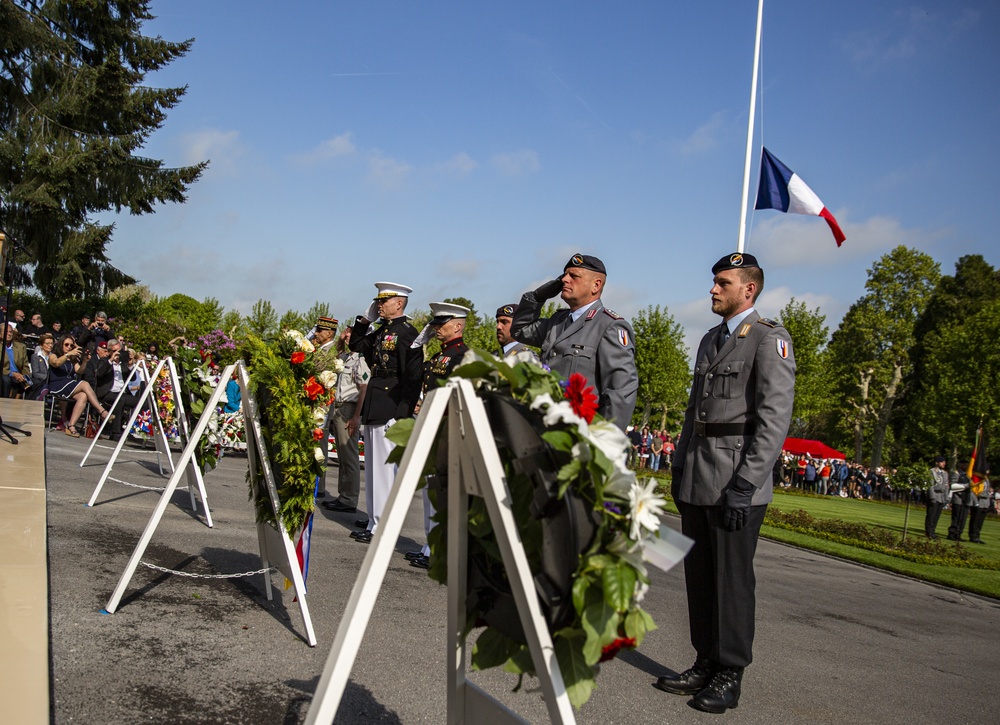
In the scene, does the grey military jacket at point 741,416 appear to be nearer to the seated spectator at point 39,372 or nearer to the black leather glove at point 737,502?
the black leather glove at point 737,502

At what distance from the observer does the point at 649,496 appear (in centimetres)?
229

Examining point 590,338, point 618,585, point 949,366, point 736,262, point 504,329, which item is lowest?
point 618,585

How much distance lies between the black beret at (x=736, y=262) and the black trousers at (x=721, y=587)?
1431mm

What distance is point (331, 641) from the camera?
4.66 metres

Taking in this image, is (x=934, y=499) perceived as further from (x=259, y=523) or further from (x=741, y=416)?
(x=259, y=523)

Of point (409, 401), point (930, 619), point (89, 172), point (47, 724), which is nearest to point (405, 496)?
point (47, 724)

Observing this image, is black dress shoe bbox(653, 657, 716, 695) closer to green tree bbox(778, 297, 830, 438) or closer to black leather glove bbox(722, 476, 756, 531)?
black leather glove bbox(722, 476, 756, 531)

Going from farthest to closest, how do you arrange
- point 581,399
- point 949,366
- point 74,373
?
point 949,366 < point 74,373 < point 581,399

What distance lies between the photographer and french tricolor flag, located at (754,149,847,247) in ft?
42.7

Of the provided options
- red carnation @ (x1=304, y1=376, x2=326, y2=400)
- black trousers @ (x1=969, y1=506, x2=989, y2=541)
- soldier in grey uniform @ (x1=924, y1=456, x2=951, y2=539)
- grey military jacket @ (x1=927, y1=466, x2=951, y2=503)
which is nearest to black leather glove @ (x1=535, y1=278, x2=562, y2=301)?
red carnation @ (x1=304, y1=376, x2=326, y2=400)

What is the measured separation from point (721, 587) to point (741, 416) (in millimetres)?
969

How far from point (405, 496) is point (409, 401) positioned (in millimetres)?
5288

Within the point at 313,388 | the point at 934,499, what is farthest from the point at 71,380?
the point at 934,499

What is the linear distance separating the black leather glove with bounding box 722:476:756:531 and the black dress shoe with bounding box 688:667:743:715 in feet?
2.58
